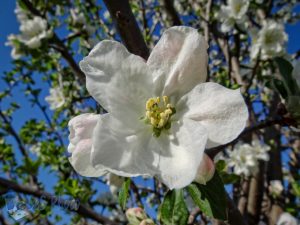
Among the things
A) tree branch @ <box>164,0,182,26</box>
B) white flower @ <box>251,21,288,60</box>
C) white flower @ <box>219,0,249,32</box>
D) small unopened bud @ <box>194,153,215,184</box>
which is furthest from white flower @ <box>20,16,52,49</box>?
small unopened bud @ <box>194,153,215,184</box>

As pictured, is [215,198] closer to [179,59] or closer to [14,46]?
[179,59]

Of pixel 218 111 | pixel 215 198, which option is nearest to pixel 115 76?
pixel 218 111

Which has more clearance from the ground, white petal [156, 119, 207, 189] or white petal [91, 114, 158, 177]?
white petal [91, 114, 158, 177]

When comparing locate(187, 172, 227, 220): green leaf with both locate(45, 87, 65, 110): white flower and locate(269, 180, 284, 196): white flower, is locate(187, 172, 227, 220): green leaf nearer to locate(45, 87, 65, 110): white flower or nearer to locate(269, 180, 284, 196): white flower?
locate(269, 180, 284, 196): white flower

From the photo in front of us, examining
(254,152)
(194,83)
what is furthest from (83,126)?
(254,152)

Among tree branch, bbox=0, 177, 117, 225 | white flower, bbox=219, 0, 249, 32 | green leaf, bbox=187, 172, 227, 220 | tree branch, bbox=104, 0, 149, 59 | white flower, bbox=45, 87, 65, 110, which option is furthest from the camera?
white flower, bbox=45, 87, 65, 110

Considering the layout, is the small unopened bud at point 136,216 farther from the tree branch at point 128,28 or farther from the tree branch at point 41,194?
the tree branch at point 128,28

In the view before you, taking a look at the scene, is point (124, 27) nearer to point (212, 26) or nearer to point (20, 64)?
point (212, 26)
